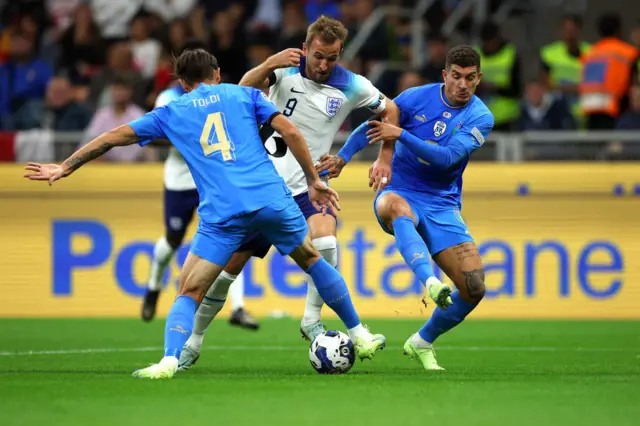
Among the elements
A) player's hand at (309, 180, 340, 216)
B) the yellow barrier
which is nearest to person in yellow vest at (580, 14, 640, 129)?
the yellow barrier

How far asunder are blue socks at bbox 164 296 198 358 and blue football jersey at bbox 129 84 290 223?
A: 54 cm

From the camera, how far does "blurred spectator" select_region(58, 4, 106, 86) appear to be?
1788 cm

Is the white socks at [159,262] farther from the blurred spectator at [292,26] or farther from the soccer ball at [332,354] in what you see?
the soccer ball at [332,354]

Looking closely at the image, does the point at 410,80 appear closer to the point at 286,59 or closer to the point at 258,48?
the point at 258,48

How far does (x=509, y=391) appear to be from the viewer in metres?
7.42

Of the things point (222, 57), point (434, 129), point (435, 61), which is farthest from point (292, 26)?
point (434, 129)

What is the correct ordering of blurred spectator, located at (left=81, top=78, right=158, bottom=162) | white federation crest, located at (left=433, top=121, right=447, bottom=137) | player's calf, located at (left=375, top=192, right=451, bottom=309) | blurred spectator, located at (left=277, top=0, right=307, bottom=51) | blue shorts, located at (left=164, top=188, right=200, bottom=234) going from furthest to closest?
blurred spectator, located at (left=277, top=0, right=307, bottom=51)
blurred spectator, located at (left=81, top=78, right=158, bottom=162)
blue shorts, located at (left=164, top=188, right=200, bottom=234)
white federation crest, located at (left=433, top=121, right=447, bottom=137)
player's calf, located at (left=375, top=192, right=451, bottom=309)

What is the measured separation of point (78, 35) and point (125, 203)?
4.11 m

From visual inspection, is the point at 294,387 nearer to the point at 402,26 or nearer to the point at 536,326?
the point at 536,326

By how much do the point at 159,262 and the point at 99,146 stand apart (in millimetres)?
5554

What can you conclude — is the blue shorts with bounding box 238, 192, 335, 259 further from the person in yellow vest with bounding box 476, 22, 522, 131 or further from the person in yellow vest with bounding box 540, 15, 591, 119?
the person in yellow vest with bounding box 540, 15, 591, 119

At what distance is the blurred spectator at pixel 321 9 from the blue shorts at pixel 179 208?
5.93m

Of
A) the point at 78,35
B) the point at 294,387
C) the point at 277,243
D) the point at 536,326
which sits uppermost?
the point at 78,35

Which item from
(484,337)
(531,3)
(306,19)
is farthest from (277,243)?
(531,3)
